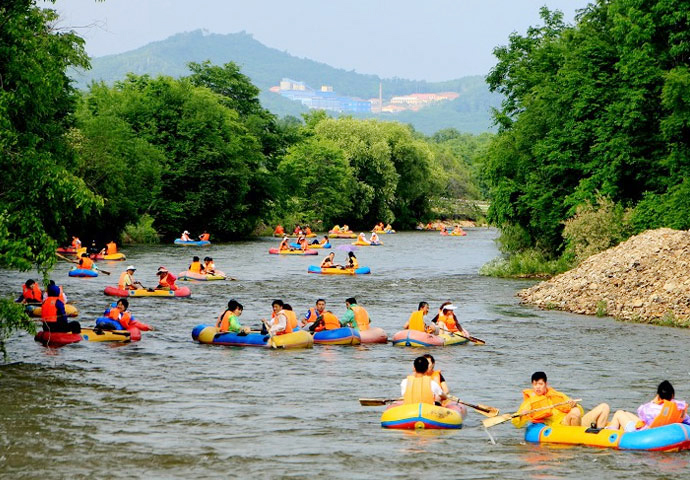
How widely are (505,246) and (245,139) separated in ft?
105

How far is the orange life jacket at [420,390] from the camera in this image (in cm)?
1500

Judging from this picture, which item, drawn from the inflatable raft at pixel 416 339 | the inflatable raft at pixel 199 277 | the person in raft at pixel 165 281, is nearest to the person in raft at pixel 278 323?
the inflatable raft at pixel 416 339

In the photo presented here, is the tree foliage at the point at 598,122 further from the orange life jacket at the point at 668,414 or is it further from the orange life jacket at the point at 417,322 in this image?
the orange life jacket at the point at 668,414

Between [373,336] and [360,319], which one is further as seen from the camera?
[360,319]

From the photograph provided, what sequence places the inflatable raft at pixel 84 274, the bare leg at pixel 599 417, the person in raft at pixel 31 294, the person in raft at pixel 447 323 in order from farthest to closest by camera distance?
1. the inflatable raft at pixel 84 274
2. the person in raft at pixel 31 294
3. the person in raft at pixel 447 323
4. the bare leg at pixel 599 417

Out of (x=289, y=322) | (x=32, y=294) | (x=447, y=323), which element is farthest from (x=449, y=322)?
(x=32, y=294)

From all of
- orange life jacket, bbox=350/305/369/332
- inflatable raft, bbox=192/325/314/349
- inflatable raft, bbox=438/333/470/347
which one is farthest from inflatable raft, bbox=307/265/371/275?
inflatable raft, bbox=192/325/314/349

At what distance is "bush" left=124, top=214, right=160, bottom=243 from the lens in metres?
61.2

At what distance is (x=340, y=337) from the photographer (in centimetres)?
2327

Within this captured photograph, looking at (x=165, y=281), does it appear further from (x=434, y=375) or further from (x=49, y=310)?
(x=434, y=375)

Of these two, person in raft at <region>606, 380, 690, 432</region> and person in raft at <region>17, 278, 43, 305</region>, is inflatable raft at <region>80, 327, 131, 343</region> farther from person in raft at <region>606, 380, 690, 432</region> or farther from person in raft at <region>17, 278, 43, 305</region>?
person in raft at <region>606, 380, 690, 432</region>

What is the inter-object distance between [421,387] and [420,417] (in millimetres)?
497

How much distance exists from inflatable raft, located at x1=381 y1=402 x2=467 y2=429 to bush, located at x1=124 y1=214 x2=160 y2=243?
1863 inches

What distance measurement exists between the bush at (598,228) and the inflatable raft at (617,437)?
843 inches
